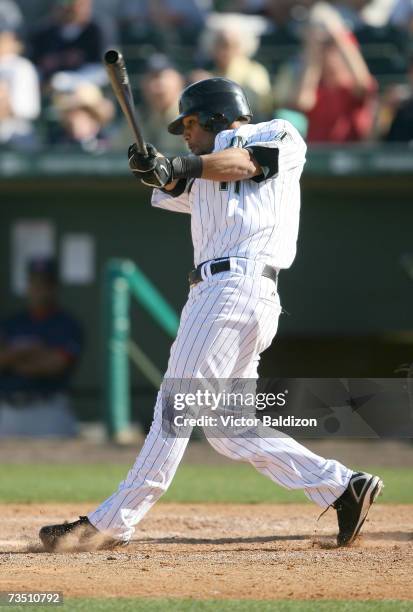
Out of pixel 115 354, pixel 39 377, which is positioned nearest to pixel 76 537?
pixel 115 354

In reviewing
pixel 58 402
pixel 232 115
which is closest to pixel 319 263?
pixel 58 402

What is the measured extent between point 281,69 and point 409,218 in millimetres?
1654

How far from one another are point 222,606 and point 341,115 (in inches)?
248

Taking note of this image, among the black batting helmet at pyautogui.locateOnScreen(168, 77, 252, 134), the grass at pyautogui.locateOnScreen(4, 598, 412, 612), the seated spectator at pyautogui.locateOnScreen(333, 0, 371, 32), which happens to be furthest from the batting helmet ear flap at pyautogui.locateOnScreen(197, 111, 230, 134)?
the seated spectator at pyautogui.locateOnScreen(333, 0, 371, 32)

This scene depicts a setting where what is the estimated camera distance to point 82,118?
376 inches

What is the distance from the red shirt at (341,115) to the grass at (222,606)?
A: 6137 mm

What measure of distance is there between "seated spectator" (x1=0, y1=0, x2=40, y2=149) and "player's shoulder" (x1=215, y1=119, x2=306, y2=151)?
17.2 feet

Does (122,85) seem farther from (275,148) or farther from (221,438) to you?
(221,438)

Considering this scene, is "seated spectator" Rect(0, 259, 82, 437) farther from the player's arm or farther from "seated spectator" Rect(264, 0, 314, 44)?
the player's arm

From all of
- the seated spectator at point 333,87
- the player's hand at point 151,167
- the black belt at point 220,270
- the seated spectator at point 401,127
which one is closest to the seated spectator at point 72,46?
the seated spectator at point 333,87

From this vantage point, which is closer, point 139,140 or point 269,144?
point 139,140

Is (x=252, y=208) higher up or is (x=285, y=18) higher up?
(x=285, y=18)

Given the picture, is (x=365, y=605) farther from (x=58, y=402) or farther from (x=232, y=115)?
(x=58, y=402)

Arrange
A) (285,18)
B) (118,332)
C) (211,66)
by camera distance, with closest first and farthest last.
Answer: (118,332) < (211,66) < (285,18)
